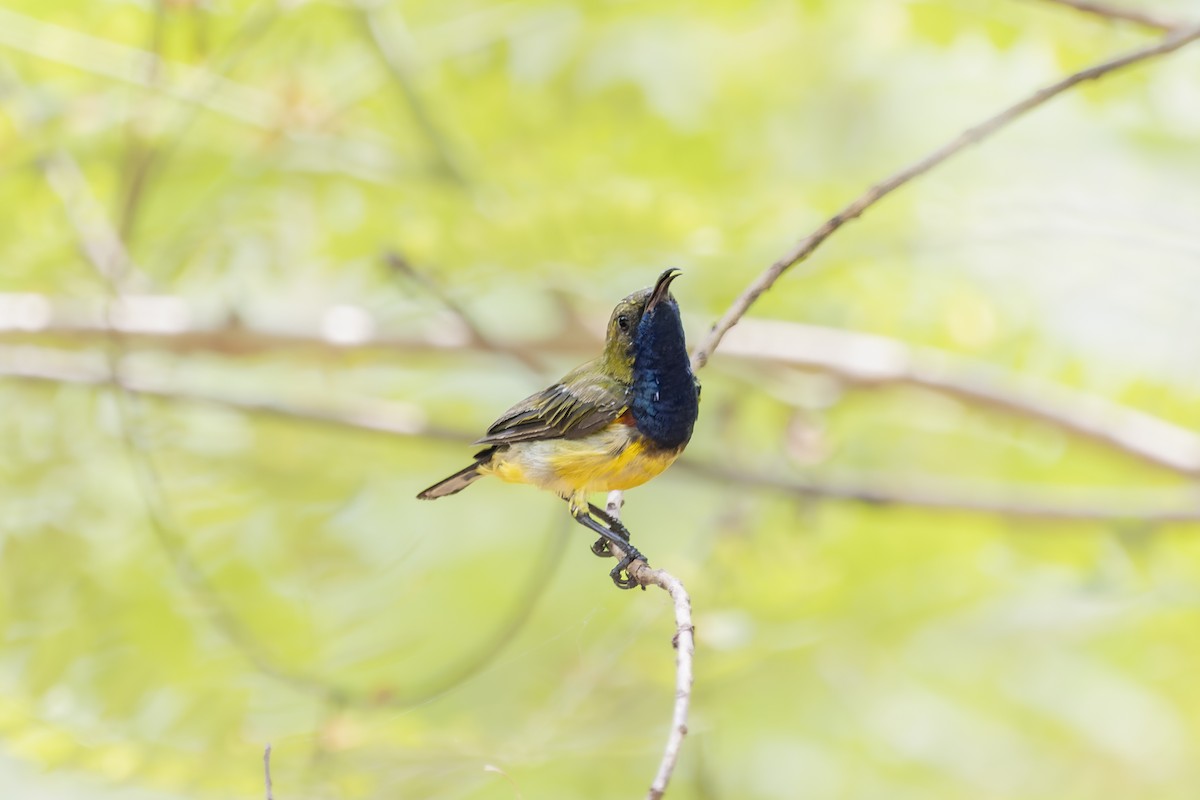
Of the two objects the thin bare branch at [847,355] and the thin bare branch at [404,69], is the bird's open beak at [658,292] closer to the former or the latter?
the thin bare branch at [847,355]

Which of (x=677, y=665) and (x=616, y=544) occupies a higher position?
(x=616, y=544)

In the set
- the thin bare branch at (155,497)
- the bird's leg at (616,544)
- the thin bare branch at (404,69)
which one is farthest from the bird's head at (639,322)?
the thin bare branch at (404,69)

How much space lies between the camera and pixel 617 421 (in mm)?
2805

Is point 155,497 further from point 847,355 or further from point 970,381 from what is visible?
point 970,381

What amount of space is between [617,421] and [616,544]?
0.29 meters

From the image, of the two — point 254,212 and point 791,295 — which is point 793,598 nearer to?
point 791,295

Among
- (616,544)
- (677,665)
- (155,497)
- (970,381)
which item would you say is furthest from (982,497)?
(155,497)

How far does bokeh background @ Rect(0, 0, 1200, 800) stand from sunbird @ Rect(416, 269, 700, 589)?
2.88 feet

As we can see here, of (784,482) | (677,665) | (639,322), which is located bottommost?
(677,665)

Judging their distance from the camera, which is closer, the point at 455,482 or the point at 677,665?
the point at 677,665

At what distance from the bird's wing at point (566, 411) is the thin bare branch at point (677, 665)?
394 millimetres

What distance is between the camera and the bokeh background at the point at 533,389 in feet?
13.3

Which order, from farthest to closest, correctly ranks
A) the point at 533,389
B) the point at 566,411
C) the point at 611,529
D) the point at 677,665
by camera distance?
the point at 533,389 < the point at 611,529 < the point at 566,411 < the point at 677,665

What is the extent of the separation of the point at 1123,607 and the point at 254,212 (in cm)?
399
